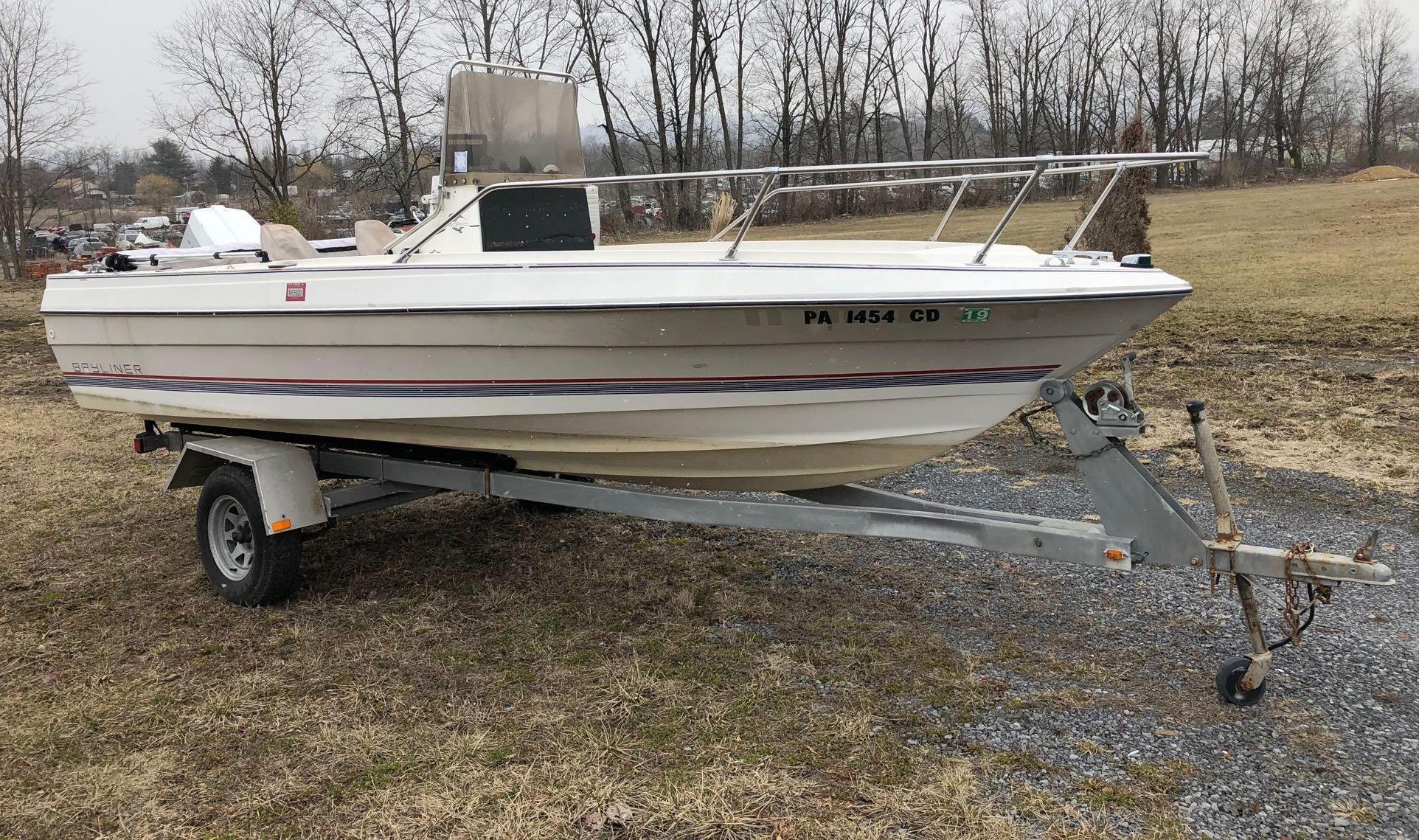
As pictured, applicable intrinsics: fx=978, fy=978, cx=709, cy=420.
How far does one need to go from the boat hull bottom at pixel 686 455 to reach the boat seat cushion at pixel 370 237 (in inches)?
35.7

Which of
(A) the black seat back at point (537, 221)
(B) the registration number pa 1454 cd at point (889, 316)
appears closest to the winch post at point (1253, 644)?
(B) the registration number pa 1454 cd at point (889, 316)

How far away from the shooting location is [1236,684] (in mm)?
3012

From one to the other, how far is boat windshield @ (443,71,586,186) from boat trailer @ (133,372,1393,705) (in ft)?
4.52

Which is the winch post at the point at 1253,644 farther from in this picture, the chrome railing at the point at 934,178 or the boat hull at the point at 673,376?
the chrome railing at the point at 934,178

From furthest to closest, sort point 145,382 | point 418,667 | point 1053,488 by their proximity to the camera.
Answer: point 1053,488, point 145,382, point 418,667

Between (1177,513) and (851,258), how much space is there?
138 cm

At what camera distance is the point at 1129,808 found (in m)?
2.56

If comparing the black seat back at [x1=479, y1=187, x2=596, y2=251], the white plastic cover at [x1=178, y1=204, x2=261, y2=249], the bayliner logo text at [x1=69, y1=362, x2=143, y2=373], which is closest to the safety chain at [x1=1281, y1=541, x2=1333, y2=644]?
the black seat back at [x1=479, y1=187, x2=596, y2=251]

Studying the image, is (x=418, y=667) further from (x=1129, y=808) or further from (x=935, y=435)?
(x=1129, y=808)

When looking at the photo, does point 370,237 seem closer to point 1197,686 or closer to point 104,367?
point 104,367

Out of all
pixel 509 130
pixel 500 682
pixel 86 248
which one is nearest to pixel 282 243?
pixel 509 130

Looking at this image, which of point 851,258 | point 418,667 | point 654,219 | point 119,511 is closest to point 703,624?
point 418,667

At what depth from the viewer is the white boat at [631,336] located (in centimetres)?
303

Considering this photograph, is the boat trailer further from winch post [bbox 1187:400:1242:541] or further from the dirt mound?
the dirt mound
